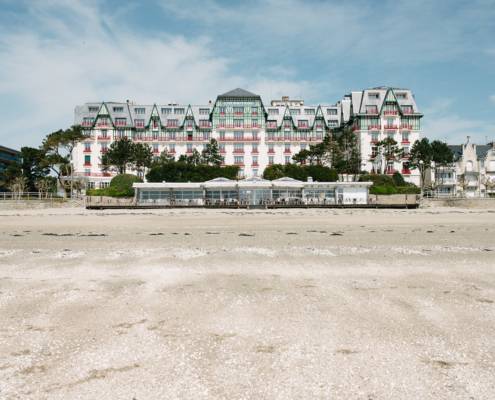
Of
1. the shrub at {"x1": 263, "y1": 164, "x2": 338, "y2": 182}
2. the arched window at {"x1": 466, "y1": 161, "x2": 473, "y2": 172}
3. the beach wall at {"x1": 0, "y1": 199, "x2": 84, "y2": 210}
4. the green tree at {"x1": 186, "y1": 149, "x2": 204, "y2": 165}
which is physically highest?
the green tree at {"x1": 186, "y1": 149, "x2": 204, "y2": 165}

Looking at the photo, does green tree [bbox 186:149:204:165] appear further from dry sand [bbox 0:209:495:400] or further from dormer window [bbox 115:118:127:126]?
dry sand [bbox 0:209:495:400]

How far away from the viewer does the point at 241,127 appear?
95.2 metres

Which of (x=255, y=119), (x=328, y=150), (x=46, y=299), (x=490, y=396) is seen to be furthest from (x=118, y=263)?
(x=255, y=119)

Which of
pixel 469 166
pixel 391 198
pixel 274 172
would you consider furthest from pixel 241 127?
pixel 469 166

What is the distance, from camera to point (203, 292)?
8664mm

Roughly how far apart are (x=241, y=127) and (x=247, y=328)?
298ft

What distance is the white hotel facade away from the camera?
305ft

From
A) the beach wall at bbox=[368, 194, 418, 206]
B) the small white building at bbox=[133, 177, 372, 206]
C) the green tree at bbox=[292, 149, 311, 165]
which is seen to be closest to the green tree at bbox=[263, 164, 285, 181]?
the green tree at bbox=[292, 149, 311, 165]

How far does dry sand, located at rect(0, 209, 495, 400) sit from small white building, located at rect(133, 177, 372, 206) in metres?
44.4

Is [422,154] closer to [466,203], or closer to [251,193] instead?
[466,203]

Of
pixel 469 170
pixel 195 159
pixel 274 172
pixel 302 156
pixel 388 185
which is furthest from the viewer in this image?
pixel 469 170

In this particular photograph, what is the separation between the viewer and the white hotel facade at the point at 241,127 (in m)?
93.1

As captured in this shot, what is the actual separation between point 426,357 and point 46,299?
679 centimetres

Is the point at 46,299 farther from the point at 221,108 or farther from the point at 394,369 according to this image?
the point at 221,108
